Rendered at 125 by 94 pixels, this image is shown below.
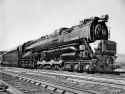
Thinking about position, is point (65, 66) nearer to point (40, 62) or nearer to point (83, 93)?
point (40, 62)

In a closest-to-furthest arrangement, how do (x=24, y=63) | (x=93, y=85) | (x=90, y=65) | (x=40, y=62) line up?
(x=93, y=85), (x=90, y=65), (x=40, y=62), (x=24, y=63)

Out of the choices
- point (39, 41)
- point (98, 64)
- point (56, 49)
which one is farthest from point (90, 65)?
point (39, 41)

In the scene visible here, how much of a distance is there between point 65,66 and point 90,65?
313 centimetres

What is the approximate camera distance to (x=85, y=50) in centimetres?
1327

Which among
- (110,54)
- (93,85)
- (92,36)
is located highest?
(92,36)

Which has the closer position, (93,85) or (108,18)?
(93,85)

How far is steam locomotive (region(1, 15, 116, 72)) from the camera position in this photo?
41.9ft

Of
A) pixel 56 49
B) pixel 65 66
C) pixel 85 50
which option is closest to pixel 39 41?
pixel 56 49

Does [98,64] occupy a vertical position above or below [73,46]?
below

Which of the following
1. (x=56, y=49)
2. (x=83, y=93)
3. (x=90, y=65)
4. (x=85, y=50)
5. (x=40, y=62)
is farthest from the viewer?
(x=40, y=62)

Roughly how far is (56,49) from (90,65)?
5343mm

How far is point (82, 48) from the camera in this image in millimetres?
13531

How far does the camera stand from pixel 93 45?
13.0 metres

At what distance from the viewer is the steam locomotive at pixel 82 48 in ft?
41.9
